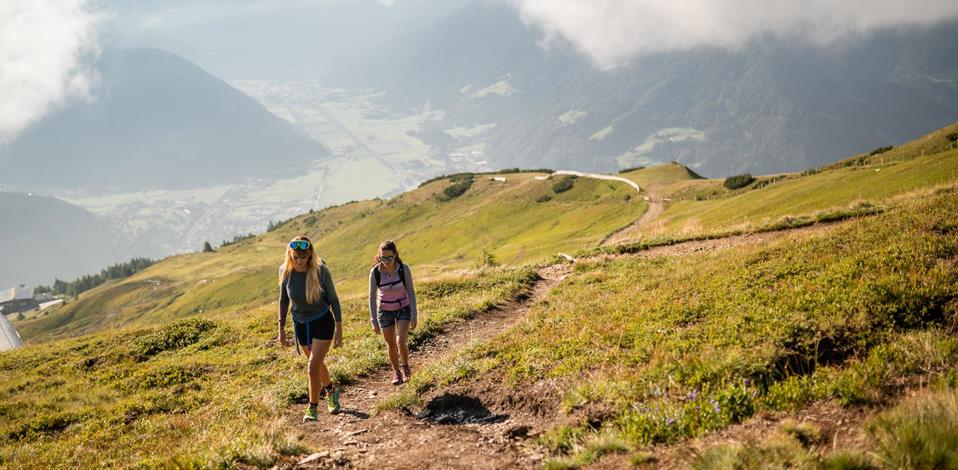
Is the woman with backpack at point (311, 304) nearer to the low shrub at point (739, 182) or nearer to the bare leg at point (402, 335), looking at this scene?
the bare leg at point (402, 335)

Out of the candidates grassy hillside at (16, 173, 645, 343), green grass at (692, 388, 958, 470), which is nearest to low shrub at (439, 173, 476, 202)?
grassy hillside at (16, 173, 645, 343)

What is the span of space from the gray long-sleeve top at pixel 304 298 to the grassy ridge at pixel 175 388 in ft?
6.87

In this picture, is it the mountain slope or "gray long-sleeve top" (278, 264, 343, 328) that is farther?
the mountain slope

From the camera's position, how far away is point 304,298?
1066cm

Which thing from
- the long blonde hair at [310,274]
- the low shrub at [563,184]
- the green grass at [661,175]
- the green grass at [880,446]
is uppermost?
the low shrub at [563,184]

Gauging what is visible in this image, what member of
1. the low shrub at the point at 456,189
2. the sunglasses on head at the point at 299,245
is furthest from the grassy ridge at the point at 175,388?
the low shrub at the point at 456,189

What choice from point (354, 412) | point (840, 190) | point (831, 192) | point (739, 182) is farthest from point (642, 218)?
point (354, 412)

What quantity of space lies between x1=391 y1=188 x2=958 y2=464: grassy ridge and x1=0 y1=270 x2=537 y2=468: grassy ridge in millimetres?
3475

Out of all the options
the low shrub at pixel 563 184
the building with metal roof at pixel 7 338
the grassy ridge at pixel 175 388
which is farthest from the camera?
the building with metal roof at pixel 7 338

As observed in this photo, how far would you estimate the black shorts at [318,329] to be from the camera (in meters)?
10.8

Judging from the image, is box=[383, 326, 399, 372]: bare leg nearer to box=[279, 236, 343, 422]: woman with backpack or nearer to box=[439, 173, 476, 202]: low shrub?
box=[279, 236, 343, 422]: woman with backpack

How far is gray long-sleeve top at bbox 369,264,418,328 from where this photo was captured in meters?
11.9

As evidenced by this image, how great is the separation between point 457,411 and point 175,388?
9.25 meters

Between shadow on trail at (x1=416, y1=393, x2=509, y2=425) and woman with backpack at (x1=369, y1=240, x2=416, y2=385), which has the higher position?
woman with backpack at (x1=369, y1=240, x2=416, y2=385)
